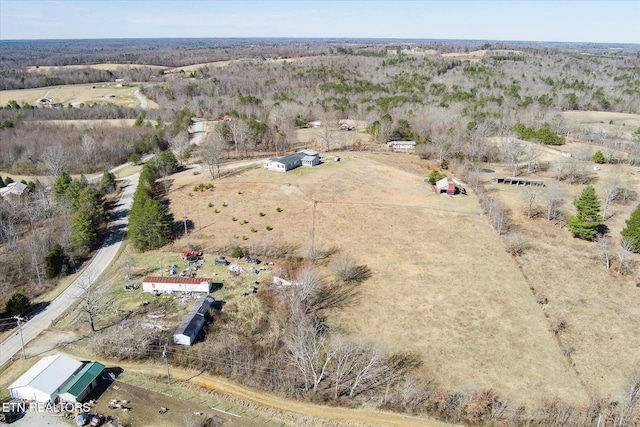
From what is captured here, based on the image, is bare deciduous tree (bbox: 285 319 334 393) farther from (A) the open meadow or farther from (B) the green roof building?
(B) the green roof building

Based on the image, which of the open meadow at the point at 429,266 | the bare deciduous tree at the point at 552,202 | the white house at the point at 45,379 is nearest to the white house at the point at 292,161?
the open meadow at the point at 429,266

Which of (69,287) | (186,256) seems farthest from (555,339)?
(69,287)

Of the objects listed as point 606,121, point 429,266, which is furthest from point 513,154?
point 606,121

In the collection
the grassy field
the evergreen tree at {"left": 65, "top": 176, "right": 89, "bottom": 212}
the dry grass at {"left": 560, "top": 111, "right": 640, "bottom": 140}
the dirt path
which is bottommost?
the dirt path

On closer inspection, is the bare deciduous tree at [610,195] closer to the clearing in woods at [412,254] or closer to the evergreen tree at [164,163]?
the clearing in woods at [412,254]

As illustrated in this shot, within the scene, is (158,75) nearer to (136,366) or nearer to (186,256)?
(186,256)

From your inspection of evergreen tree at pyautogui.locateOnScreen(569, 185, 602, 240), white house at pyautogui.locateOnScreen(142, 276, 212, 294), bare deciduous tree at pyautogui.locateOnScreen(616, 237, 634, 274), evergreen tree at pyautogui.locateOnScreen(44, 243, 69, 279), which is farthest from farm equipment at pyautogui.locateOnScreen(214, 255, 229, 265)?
evergreen tree at pyautogui.locateOnScreen(569, 185, 602, 240)
